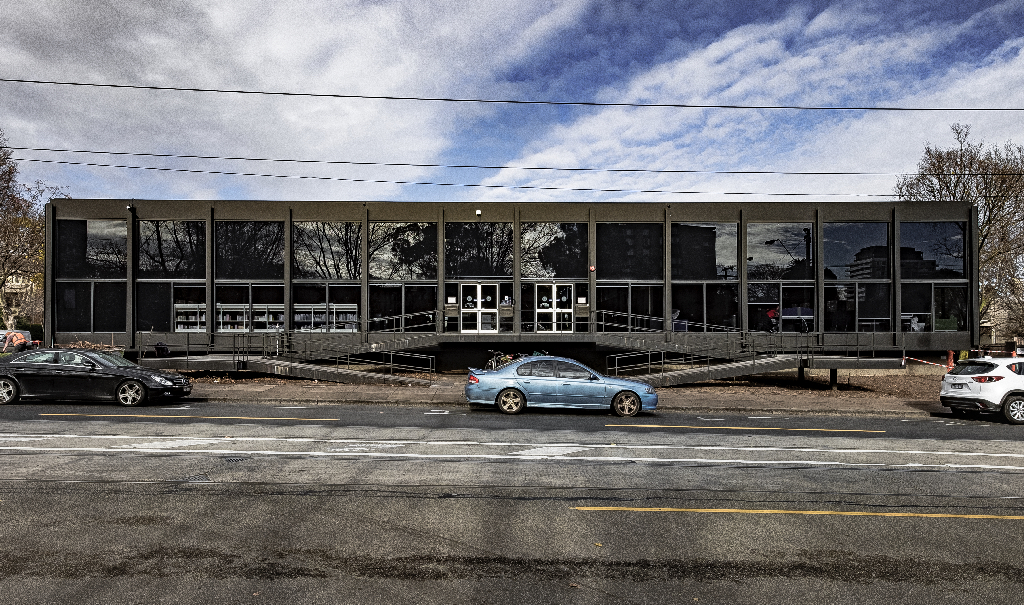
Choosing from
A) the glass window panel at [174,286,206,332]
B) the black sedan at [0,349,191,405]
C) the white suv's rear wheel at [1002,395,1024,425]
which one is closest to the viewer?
the white suv's rear wheel at [1002,395,1024,425]

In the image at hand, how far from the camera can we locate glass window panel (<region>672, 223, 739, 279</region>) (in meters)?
27.1

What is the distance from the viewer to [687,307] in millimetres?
27109

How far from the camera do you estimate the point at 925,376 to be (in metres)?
25.2

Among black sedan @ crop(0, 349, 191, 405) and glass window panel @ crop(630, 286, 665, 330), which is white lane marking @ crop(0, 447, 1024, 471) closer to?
black sedan @ crop(0, 349, 191, 405)

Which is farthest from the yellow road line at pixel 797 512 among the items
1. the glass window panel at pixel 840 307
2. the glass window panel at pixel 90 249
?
the glass window panel at pixel 90 249

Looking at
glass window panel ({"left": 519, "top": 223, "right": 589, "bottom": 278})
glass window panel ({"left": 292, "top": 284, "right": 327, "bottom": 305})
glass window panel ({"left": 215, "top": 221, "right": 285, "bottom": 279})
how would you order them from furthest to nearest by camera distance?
glass window panel ({"left": 519, "top": 223, "right": 589, "bottom": 278}) → glass window panel ({"left": 292, "top": 284, "right": 327, "bottom": 305}) → glass window panel ({"left": 215, "top": 221, "right": 285, "bottom": 279})

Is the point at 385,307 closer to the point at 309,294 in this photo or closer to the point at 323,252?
the point at 309,294

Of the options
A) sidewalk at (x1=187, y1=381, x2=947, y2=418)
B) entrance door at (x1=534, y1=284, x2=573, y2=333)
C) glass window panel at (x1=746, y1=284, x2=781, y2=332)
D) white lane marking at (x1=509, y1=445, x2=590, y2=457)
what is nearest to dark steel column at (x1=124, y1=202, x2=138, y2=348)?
sidewalk at (x1=187, y1=381, x2=947, y2=418)

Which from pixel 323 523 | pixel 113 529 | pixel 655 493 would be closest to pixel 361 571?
pixel 323 523

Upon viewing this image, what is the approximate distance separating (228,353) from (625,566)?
23894 millimetres

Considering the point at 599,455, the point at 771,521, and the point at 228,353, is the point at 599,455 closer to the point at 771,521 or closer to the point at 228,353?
the point at 771,521

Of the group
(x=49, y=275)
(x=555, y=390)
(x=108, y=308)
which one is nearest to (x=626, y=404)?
(x=555, y=390)

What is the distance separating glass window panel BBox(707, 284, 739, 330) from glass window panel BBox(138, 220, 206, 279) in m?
22.5

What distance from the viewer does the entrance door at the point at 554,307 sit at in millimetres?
26797
